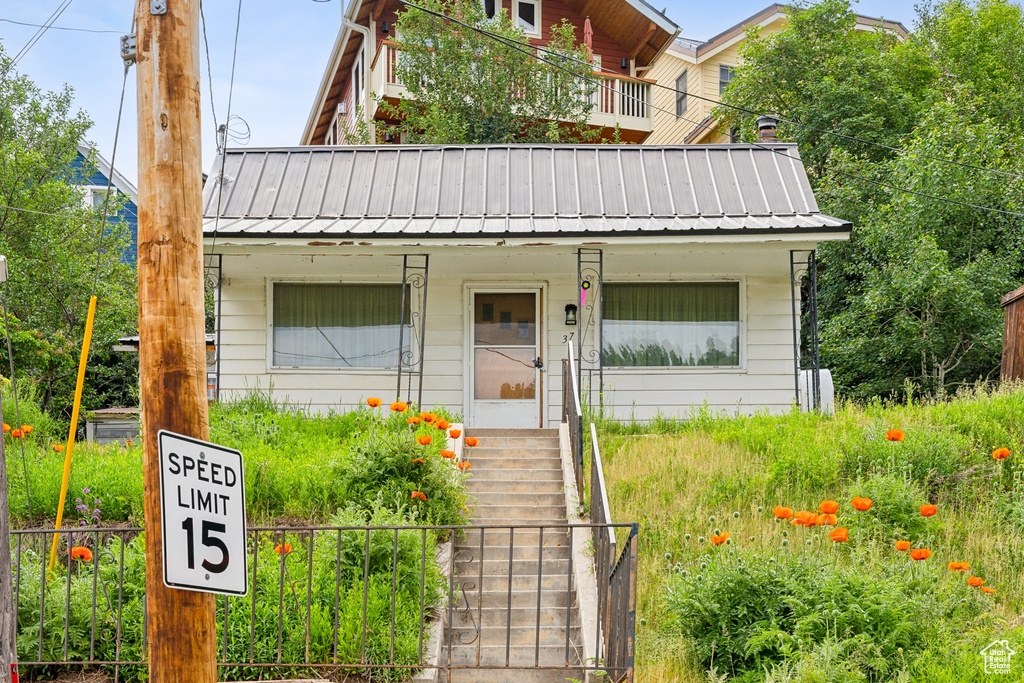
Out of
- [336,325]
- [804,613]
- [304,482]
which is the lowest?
[804,613]

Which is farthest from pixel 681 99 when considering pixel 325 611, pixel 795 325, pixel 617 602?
pixel 325 611

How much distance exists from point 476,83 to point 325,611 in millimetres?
15056

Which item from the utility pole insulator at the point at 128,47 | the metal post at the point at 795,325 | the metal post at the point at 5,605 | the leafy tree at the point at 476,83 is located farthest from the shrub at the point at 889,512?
the leafy tree at the point at 476,83

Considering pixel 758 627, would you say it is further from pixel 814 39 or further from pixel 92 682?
pixel 814 39

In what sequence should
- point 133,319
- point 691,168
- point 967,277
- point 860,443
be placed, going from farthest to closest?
point 133,319
point 967,277
point 691,168
point 860,443

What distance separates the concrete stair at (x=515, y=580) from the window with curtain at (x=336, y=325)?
2853 mm

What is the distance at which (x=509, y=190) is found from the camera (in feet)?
42.0

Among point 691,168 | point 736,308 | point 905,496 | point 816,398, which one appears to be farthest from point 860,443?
point 691,168

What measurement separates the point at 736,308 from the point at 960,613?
6.62 meters

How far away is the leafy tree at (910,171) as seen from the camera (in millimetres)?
16703

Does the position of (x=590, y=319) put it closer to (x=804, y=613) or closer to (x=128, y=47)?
(x=804, y=613)

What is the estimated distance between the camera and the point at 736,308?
41.1ft

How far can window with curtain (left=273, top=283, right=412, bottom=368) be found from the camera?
40.7ft

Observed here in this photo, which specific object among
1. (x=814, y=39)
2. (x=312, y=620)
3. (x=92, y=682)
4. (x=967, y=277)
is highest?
(x=814, y=39)
